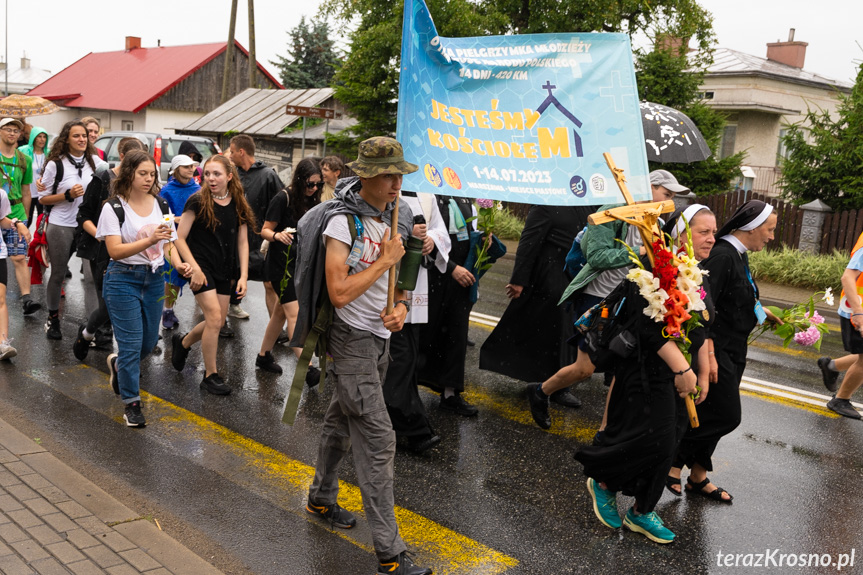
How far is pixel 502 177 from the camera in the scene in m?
4.39

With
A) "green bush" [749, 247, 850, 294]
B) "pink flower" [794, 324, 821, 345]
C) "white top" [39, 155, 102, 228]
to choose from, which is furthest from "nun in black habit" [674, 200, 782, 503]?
"green bush" [749, 247, 850, 294]

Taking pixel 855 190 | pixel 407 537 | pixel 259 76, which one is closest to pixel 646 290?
pixel 407 537

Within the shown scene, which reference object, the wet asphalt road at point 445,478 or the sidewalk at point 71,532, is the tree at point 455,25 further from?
the sidewalk at point 71,532

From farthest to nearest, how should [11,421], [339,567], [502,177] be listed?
[11,421], [502,177], [339,567]

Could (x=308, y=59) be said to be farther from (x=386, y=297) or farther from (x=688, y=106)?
(x=386, y=297)

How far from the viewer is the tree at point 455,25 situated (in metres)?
23.0

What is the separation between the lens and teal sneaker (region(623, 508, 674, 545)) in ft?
13.6

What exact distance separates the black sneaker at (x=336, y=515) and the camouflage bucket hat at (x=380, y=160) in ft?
5.54

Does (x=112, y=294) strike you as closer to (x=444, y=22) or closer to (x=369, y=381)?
(x=369, y=381)

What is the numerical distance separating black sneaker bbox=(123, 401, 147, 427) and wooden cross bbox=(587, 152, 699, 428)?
10.6ft

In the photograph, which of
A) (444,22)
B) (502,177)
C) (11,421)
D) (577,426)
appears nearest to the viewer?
(502,177)

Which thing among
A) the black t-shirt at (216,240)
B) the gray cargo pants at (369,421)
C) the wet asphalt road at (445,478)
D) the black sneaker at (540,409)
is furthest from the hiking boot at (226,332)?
the gray cargo pants at (369,421)

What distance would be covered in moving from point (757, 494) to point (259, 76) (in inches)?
1772

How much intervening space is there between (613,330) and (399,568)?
5.15ft
